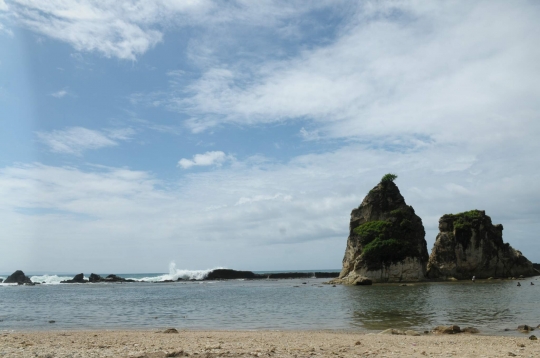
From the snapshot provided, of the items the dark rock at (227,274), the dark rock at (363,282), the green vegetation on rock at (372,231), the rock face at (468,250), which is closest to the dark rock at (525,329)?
the dark rock at (363,282)

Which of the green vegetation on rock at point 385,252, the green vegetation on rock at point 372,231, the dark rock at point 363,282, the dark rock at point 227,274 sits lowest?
the dark rock at point 363,282

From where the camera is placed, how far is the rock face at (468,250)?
311 ft

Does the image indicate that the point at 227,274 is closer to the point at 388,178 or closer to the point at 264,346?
the point at 388,178

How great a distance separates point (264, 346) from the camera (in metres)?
17.5

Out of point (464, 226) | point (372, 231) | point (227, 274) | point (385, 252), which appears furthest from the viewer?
point (227, 274)

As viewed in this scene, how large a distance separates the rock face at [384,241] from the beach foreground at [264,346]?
67.8 metres

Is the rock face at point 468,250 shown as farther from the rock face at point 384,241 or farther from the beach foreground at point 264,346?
the beach foreground at point 264,346

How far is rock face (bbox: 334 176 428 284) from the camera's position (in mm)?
89750

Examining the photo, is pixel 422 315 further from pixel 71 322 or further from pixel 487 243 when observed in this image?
pixel 487 243

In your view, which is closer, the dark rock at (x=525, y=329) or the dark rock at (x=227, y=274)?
the dark rock at (x=525, y=329)

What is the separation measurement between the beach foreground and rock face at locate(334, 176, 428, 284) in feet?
222

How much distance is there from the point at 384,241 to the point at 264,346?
77.7m

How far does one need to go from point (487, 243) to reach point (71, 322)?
302 ft

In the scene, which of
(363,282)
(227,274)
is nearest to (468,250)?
(363,282)
